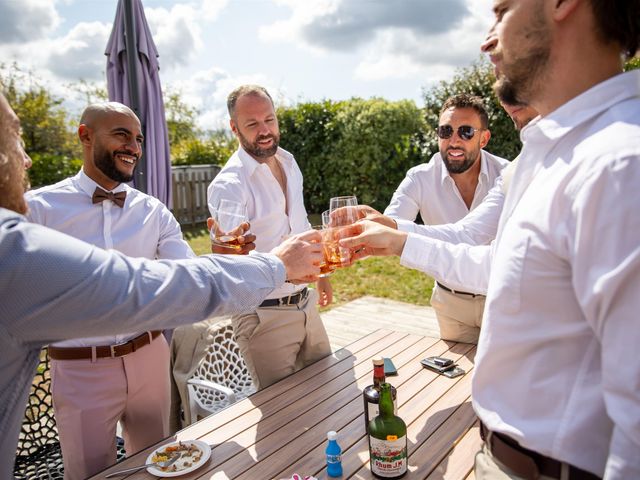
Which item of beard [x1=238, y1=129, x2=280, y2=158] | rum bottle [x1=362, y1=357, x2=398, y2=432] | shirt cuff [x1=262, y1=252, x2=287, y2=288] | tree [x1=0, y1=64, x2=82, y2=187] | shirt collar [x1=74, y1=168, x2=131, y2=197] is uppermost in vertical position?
tree [x1=0, y1=64, x2=82, y2=187]

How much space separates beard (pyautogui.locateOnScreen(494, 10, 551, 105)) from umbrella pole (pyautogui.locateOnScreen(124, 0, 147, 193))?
4133 mm

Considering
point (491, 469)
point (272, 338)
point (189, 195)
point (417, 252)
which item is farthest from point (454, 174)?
point (189, 195)

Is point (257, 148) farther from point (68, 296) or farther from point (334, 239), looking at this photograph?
point (68, 296)

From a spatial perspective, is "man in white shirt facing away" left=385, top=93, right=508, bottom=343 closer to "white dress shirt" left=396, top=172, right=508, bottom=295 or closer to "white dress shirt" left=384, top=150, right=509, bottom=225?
"white dress shirt" left=384, top=150, right=509, bottom=225

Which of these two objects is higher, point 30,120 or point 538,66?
point 30,120

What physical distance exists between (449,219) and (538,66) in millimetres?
2761

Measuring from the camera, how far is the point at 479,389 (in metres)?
1.31

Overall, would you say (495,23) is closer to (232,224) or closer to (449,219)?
(232,224)

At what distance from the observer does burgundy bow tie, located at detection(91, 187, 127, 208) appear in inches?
108

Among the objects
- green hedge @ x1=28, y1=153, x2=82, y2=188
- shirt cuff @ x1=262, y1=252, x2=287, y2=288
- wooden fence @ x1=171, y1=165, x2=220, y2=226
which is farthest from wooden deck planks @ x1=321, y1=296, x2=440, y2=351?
green hedge @ x1=28, y1=153, x2=82, y2=188

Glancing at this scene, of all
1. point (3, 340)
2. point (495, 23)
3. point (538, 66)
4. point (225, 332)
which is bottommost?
point (225, 332)

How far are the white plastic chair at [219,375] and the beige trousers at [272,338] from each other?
0.34 metres

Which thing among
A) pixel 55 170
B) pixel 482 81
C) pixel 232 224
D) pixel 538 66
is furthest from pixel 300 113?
pixel 538 66

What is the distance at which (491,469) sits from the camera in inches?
50.7
